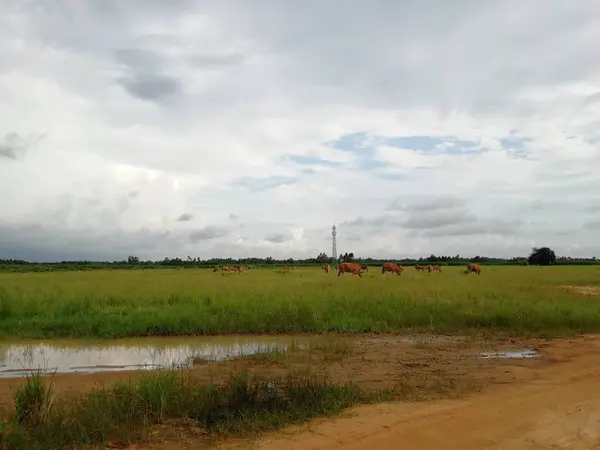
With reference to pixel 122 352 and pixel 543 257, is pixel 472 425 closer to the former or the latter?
pixel 122 352

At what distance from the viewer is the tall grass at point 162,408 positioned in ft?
21.0

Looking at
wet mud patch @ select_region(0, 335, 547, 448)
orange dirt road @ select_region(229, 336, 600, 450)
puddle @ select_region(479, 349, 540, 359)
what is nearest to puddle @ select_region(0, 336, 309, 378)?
wet mud patch @ select_region(0, 335, 547, 448)

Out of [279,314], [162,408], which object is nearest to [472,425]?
[162,408]

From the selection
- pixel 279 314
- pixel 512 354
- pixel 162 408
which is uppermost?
pixel 279 314

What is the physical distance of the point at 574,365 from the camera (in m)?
10.7

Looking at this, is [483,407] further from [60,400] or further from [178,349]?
[178,349]

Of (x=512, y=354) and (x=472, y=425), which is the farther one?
(x=512, y=354)

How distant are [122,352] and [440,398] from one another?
797 cm

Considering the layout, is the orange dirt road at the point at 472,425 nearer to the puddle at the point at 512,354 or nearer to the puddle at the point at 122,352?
the puddle at the point at 512,354

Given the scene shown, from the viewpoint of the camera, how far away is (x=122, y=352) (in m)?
12.9

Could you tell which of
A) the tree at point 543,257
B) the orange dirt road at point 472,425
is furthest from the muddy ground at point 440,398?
the tree at point 543,257

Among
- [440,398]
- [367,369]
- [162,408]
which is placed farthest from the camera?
[367,369]

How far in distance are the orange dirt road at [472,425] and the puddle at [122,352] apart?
4735 millimetres

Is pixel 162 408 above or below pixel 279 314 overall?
below
